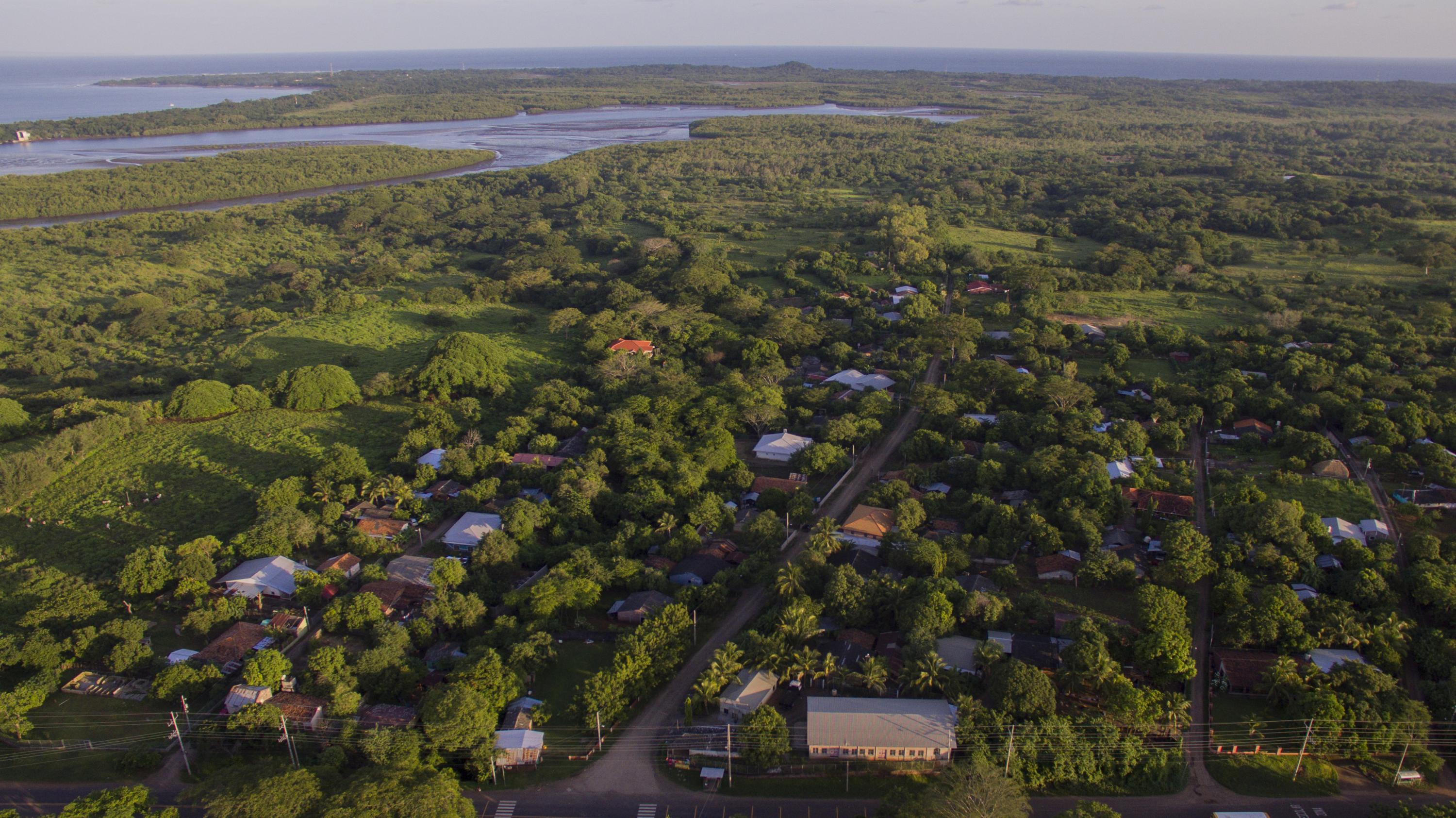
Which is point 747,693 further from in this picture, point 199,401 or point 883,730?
point 199,401

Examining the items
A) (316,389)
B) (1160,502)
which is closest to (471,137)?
(316,389)

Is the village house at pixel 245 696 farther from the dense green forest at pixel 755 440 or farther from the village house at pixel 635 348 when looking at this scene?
the village house at pixel 635 348

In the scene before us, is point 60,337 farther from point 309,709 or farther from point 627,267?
point 309,709

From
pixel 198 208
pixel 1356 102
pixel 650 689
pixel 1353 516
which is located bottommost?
pixel 650 689

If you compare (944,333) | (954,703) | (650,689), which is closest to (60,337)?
(650,689)

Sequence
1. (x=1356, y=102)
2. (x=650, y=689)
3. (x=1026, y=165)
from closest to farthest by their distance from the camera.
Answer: (x=650, y=689) < (x=1026, y=165) < (x=1356, y=102)

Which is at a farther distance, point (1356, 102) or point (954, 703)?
point (1356, 102)

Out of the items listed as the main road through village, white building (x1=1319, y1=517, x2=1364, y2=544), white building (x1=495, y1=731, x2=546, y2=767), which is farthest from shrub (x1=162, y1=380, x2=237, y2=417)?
white building (x1=1319, y1=517, x2=1364, y2=544)

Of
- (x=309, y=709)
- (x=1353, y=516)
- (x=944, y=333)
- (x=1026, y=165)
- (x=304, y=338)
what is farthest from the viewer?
(x=1026, y=165)
